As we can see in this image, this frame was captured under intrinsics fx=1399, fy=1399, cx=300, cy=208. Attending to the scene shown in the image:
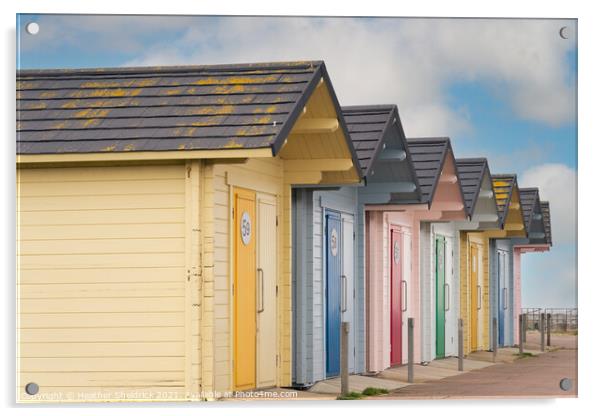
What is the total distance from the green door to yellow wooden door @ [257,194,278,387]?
905 centimetres

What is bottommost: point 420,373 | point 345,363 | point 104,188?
point 420,373

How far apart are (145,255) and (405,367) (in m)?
9.39

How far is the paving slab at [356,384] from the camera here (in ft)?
54.7

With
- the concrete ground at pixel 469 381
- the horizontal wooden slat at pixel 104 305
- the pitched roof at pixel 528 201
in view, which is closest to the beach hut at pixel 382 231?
the concrete ground at pixel 469 381

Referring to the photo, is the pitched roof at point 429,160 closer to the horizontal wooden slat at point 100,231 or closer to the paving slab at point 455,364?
the paving slab at point 455,364

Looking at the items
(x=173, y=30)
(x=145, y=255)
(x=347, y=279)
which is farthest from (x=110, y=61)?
(x=347, y=279)

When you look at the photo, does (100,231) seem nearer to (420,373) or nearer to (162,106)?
(162,106)

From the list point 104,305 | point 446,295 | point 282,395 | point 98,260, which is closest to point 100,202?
point 98,260

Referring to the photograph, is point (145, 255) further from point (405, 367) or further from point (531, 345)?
point (531, 345)

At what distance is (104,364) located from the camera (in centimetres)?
1341

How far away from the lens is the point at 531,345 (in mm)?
32656

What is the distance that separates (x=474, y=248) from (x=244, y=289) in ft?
47.0

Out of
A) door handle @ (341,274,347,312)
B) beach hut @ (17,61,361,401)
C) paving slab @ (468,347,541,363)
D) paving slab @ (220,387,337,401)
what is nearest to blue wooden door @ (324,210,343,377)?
door handle @ (341,274,347,312)

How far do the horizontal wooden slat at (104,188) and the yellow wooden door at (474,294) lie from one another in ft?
51.6
